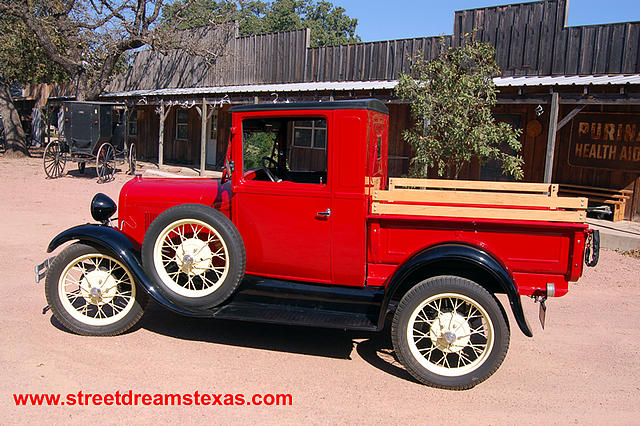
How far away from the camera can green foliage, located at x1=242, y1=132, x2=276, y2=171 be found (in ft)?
14.9

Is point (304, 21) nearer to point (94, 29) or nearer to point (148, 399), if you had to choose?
point (94, 29)

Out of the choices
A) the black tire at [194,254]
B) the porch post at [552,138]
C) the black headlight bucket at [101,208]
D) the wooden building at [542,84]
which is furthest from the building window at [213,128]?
the black tire at [194,254]

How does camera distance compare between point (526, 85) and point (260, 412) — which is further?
point (526, 85)

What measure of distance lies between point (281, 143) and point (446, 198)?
5.57 feet

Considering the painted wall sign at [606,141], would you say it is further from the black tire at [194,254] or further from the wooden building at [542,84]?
the black tire at [194,254]

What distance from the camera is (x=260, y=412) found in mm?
3486

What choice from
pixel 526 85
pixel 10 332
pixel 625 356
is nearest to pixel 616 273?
pixel 625 356

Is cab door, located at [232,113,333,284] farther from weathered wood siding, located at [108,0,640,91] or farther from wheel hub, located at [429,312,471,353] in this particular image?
weathered wood siding, located at [108,0,640,91]

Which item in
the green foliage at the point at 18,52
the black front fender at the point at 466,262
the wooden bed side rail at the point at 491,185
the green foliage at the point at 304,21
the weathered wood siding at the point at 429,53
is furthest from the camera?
the green foliage at the point at 304,21

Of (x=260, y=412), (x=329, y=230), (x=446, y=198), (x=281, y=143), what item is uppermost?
(x=281, y=143)

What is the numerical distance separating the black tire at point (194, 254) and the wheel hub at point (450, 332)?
5.14ft

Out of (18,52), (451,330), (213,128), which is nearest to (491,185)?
(451,330)

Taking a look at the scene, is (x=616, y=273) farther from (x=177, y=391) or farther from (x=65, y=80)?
(x=65, y=80)

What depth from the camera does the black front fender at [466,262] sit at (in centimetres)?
372
